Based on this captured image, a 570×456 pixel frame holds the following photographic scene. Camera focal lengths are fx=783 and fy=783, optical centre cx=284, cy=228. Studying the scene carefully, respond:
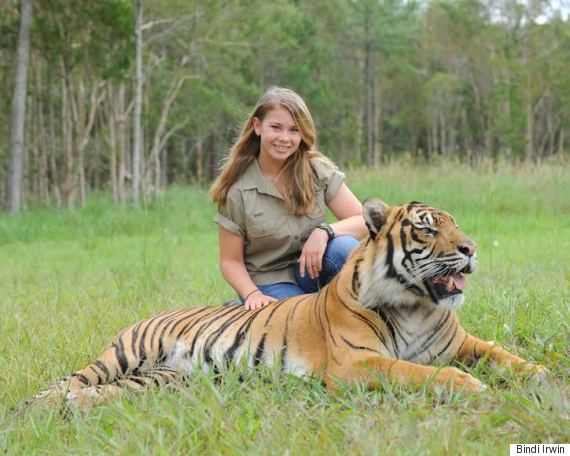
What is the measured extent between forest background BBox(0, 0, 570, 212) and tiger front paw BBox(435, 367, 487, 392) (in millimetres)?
11025

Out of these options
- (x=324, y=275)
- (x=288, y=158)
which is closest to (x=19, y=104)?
(x=288, y=158)

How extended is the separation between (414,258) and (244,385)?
2.73 feet

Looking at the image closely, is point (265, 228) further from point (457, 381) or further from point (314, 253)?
point (457, 381)

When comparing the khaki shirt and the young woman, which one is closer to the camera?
the young woman

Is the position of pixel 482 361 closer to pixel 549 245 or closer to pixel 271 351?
pixel 271 351

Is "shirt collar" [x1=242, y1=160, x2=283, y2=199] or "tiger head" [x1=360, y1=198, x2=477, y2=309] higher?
"shirt collar" [x1=242, y1=160, x2=283, y2=199]

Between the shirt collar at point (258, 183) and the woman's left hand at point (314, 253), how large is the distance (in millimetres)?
286

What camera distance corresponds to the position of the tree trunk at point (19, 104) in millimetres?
14703

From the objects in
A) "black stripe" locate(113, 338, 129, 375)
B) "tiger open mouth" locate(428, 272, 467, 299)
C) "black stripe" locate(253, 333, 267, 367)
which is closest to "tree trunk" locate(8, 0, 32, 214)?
"black stripe" locate(113, 338, 129, 375)

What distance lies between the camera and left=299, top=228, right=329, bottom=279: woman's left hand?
3.87 metres

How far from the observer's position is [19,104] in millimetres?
14852

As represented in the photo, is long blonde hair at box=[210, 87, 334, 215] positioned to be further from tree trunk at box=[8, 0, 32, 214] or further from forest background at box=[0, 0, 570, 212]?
tree trunk at box=[8, 0, 32, 214]

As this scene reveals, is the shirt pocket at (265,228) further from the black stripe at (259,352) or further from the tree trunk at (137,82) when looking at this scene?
the tree trunk at (137,82)
